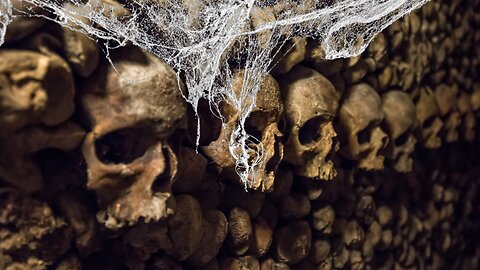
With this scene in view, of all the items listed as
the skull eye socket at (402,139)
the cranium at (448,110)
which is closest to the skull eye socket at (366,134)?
the skull eye socket at (402,139)

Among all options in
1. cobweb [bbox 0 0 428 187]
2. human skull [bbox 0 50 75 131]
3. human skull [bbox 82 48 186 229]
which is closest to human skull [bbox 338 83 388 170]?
cobweb [bbox 0 0 428 187]

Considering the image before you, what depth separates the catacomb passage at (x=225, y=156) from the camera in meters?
0.98

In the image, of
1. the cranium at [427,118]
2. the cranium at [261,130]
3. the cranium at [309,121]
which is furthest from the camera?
the cranium at [427,118]

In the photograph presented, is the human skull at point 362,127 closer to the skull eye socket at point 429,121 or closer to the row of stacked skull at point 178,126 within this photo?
the row of stacked skull at point 178,126

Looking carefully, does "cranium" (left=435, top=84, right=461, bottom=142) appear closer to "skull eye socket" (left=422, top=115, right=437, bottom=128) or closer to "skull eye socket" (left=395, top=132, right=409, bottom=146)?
"skull eye socket" (left=422, top=115, right=437, bottom=128)

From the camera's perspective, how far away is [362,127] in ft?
5.18

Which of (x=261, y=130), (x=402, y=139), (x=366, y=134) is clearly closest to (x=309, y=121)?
(x=261, y=130)

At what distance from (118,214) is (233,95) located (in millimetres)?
346

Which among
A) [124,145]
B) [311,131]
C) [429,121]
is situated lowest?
[124,145]

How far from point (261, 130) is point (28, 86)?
1.72ft

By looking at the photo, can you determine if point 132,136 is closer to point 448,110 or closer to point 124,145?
point 124,145

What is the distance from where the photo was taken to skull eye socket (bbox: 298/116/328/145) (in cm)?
141

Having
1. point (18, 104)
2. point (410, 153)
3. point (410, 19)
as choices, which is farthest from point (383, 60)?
point (18, 104)

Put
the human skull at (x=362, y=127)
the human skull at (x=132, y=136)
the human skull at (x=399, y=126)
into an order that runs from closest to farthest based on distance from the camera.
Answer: the human skull at (x=132, y=136) → the human skull at (x=362, y=127) → the human skull at (x=399, y=126)
